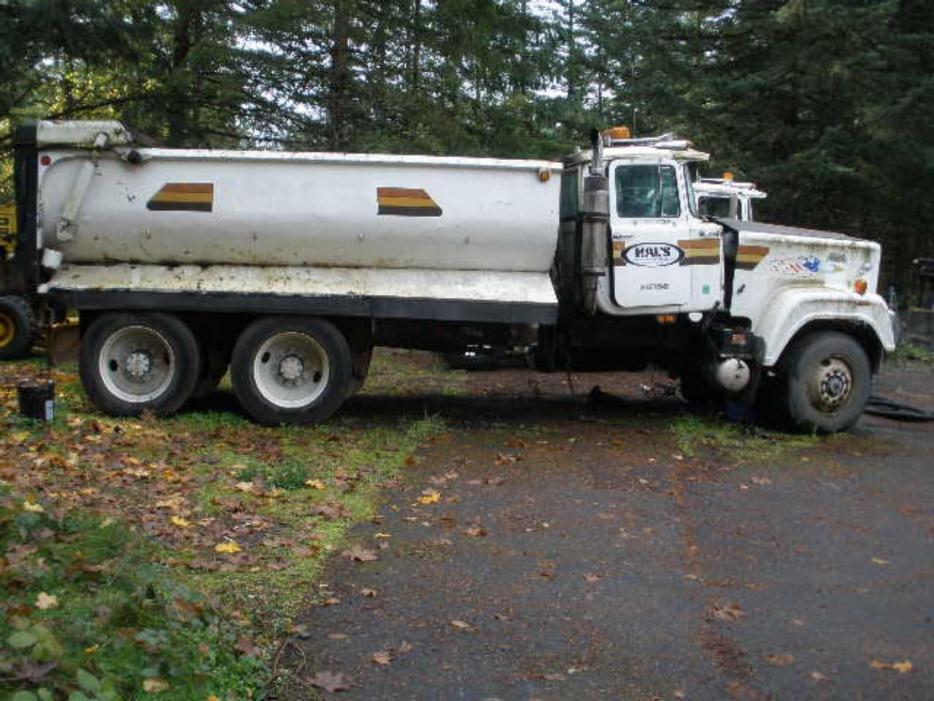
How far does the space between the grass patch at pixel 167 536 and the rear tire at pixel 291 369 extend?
0.27 meters

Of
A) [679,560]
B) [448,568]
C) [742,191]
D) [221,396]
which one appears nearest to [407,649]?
[448,568]

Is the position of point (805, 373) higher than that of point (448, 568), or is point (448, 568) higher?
point (805, 373)

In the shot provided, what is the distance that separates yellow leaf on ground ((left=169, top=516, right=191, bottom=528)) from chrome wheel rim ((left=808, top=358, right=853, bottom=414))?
672cm

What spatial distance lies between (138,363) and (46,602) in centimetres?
609

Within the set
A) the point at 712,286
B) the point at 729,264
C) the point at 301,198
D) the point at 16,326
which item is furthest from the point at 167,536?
the point at 16,326

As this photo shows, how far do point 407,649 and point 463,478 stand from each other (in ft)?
11.4

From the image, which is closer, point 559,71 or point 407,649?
point 407,649

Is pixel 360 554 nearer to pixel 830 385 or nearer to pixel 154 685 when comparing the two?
pixel 154 685

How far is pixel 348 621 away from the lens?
200 inches

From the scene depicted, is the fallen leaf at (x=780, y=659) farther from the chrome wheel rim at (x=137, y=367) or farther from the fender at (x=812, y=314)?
the chrome wheel rim at (x=137, y=367)

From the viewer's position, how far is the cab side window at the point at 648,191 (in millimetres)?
10328

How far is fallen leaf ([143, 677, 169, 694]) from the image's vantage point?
382cm

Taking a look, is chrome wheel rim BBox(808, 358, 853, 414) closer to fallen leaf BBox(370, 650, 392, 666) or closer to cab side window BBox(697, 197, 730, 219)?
cab side window BBox(697, 197, 730, 219)

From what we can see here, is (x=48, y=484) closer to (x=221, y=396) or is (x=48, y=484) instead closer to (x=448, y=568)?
(x=448, y=568)
